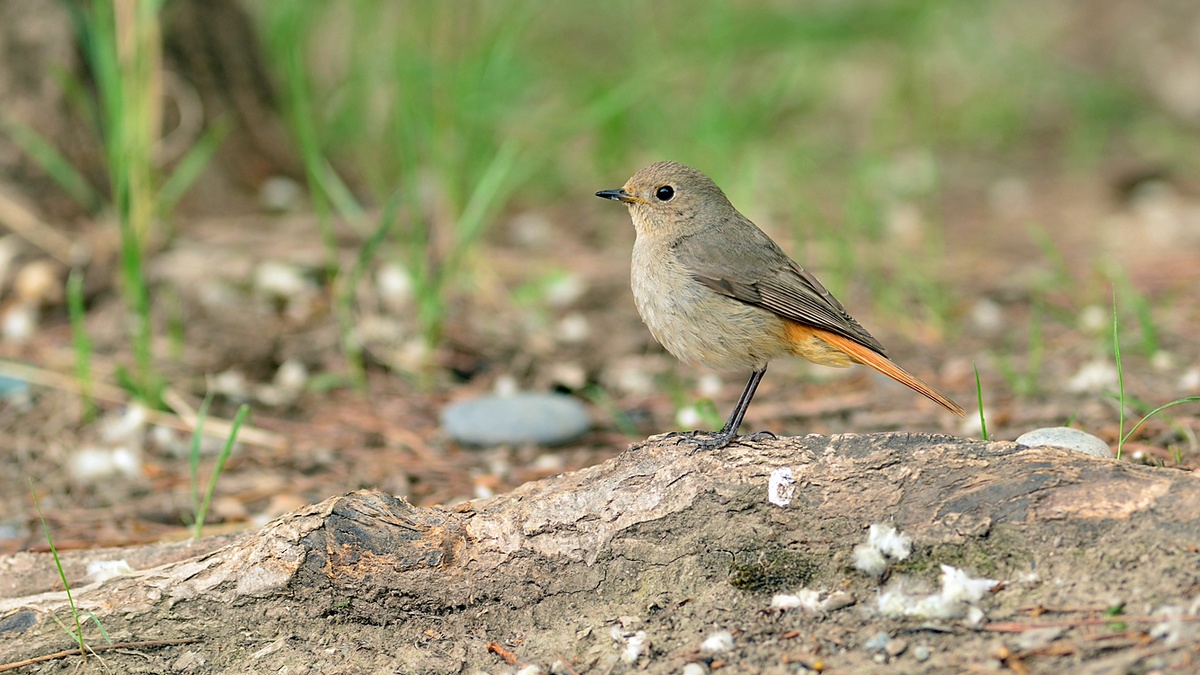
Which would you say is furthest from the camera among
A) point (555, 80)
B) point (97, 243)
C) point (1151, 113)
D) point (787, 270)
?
point (1151, 113)

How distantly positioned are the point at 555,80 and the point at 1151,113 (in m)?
4.79

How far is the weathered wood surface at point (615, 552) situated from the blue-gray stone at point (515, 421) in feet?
5.56

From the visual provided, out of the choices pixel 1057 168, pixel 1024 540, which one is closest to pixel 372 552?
pixel 1024 540

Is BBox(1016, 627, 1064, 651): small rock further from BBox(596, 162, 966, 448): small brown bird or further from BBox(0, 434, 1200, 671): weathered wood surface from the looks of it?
BBox(596, 162, 966, 448): small brown bird

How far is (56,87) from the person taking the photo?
20.9 ft

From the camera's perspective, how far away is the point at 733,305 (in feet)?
12.6

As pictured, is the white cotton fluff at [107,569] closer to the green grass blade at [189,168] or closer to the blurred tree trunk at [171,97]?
the green grass blade at [189,168]

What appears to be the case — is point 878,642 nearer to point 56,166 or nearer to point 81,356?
point 81,356

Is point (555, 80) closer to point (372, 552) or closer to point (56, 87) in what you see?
point (56, 87)

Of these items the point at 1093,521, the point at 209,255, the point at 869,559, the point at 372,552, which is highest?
the point at 1093,521

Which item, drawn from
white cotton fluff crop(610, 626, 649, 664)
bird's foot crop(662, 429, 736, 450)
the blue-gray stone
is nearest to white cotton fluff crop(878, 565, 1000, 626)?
white cotton fluff crop(610, 626, 649, 664)

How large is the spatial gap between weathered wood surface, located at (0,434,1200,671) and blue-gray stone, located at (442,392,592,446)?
5.56 ft

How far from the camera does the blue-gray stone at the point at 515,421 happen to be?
4.88m

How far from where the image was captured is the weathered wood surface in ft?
8.87
